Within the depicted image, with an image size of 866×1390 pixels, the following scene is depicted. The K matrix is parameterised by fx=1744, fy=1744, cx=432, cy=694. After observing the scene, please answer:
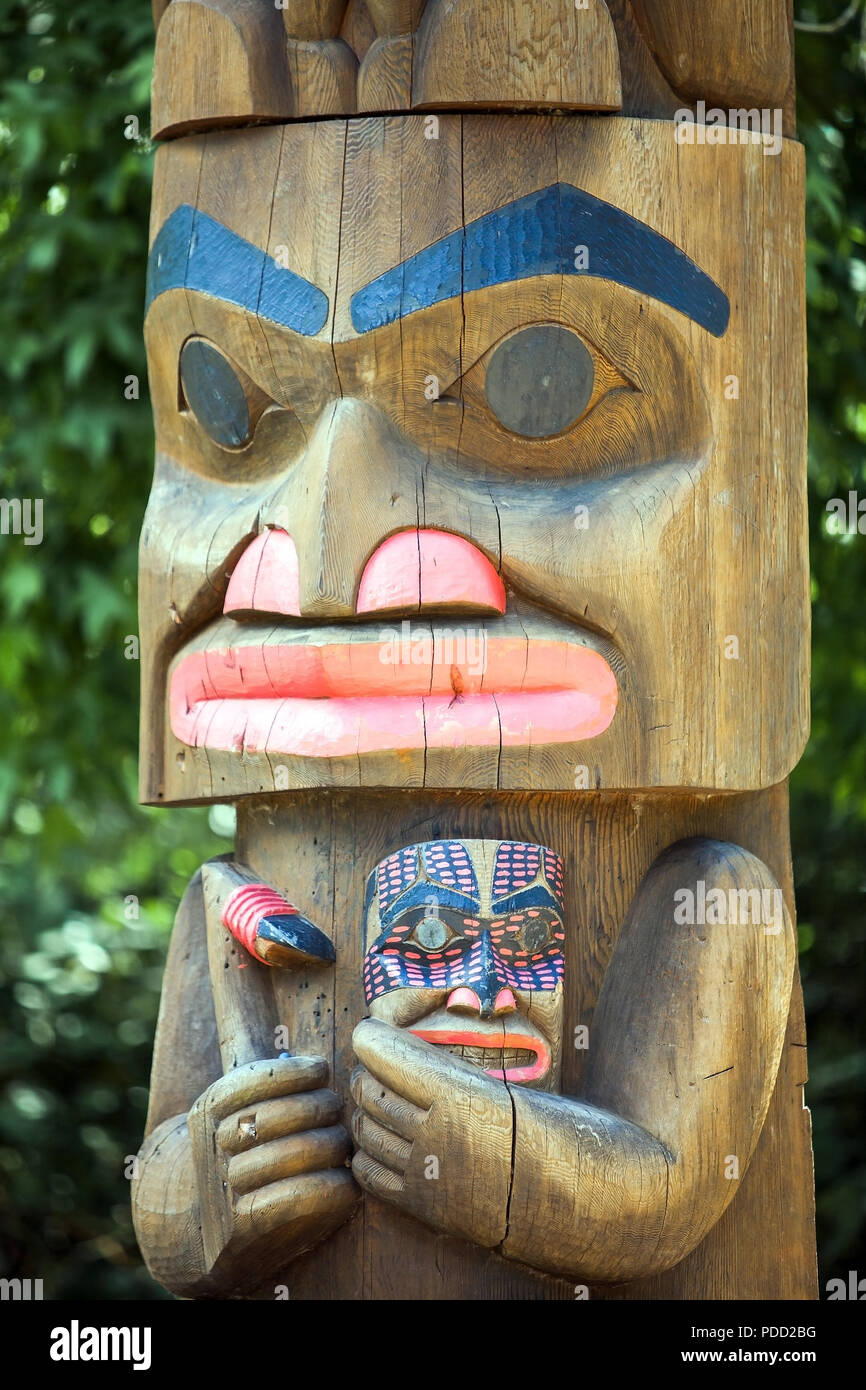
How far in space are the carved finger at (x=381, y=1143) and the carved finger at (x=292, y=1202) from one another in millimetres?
93

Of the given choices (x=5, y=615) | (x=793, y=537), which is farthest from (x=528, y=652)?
(x=5, y=615)

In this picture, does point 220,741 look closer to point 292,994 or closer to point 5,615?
point 292,994

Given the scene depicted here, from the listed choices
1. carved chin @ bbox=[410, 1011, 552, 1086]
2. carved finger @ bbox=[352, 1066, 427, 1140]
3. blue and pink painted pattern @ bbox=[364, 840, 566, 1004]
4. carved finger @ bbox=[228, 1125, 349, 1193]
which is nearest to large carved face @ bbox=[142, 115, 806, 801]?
blue and pink painted pattern @ bbox=[364, 840, 566, 1004]

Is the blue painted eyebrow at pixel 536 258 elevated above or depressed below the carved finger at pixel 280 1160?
above

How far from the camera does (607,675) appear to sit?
10.6ft

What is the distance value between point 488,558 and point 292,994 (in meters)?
0.92

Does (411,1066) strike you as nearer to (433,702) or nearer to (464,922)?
(464,922)

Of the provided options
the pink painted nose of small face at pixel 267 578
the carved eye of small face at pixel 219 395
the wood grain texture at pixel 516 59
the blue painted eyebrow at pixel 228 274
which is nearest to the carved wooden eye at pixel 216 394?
the carved eye of small face at pixel 219 395

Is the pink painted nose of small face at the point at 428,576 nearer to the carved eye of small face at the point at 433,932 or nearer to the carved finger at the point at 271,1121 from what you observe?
the carved eye of small face at the point at 433,932

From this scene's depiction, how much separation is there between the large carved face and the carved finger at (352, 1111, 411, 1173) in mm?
616

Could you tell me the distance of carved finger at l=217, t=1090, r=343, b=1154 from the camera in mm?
3115

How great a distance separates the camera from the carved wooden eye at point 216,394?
11.5ft

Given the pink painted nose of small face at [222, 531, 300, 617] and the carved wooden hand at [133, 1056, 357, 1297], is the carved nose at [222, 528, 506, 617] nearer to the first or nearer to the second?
the pink painted nose of small face at [222, 531, 300, 617]

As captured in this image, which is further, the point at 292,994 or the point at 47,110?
the point at 47,110
